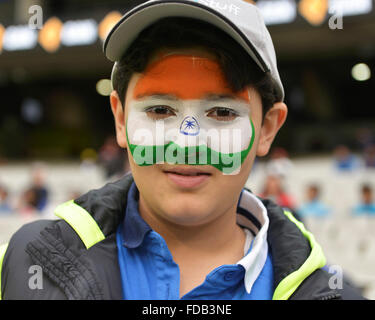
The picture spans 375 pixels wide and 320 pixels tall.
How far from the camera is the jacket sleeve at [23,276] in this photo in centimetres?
110

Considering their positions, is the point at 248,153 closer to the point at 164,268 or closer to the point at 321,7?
the point at 164,268

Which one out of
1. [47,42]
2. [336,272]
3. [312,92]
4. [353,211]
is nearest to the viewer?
[336,272]

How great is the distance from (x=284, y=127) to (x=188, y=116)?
1782cm

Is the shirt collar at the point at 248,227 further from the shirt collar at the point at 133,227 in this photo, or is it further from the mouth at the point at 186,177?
the mouth at the point at 186,177

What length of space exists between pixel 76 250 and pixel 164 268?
0.81 ft

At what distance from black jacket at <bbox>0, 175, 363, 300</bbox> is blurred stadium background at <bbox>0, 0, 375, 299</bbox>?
0.86 m

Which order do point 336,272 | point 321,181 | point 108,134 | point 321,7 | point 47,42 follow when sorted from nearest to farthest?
point 336,272, point 321,181, point 321,7, point 47,42, point 108,134

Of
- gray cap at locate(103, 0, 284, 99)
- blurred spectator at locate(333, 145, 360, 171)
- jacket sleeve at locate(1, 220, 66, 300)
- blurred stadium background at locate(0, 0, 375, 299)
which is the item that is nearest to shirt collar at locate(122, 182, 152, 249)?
jacket sleeve at locate(1, 220, 66, 300)

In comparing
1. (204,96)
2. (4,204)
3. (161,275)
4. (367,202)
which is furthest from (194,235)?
(4,204)

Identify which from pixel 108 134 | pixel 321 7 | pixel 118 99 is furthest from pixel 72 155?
Answer: pixel 118 99

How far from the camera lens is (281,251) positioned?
51.0 inches

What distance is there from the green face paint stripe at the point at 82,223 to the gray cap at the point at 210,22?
1.50 ft

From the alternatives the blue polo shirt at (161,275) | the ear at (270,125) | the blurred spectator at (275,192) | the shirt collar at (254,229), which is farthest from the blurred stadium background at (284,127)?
the blue polo shirt at (161,275)

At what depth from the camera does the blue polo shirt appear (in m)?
1.16
